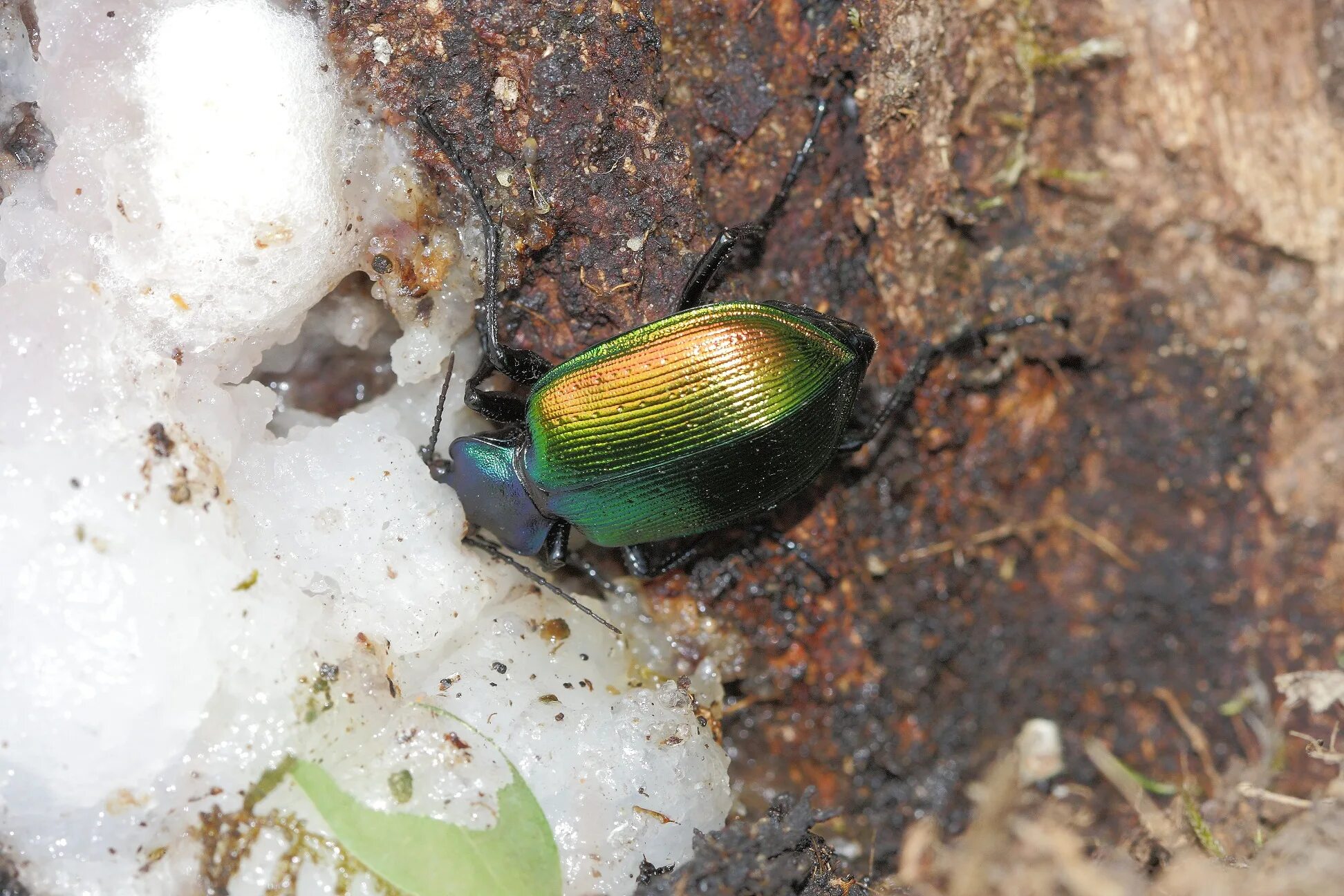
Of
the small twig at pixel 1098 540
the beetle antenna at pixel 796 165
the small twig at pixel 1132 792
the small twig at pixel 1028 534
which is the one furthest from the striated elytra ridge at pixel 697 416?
the small twig at pixel 1132 792

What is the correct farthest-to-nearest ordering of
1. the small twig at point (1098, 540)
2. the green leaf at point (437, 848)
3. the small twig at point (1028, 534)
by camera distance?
the small twig at point (1098, 540)
the small twig at point (1028, 534)
the green leaf at point (437, 848)

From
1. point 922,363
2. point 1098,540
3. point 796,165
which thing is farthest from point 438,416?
point 1098,540

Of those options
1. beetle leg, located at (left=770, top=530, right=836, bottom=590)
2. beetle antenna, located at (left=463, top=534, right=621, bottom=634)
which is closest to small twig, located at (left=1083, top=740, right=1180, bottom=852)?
beetle leg, located at (left=770, top=530, right=836, bottom=590)

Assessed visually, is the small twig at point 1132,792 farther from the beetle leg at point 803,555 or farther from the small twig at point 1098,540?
the beetle leg at point 803,555

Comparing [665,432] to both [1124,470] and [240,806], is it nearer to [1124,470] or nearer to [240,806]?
[240,806]

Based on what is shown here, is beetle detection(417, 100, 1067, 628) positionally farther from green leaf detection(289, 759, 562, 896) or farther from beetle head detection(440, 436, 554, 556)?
green leaf detection(289, 759, 562, 896)

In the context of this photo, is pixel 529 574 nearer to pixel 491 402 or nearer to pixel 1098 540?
pixel 491 402
